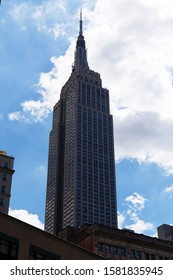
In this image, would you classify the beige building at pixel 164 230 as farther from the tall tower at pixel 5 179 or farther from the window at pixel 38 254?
the window at pixel 38 254

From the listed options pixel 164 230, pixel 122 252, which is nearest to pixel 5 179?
pixel 122 252

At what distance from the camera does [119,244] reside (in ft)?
Result: 274

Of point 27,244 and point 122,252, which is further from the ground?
point 122,252

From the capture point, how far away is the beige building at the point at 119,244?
268ft

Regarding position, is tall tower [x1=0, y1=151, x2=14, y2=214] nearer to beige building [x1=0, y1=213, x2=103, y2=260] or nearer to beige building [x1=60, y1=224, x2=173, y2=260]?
beige building [x1=60, y1=224, x2=173, y2=260]

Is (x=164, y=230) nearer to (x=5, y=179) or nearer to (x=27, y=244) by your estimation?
(x=5, y=179)

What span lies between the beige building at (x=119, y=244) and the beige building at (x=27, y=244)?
36477 millimetres

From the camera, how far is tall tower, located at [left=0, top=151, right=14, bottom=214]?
105 metres

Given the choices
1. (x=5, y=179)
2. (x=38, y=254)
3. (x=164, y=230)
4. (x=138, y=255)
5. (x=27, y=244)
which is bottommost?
(x=38, y=254)

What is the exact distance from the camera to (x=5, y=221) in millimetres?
40406

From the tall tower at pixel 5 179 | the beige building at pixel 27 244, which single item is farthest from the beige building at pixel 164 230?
the beige building at pixel 27 244

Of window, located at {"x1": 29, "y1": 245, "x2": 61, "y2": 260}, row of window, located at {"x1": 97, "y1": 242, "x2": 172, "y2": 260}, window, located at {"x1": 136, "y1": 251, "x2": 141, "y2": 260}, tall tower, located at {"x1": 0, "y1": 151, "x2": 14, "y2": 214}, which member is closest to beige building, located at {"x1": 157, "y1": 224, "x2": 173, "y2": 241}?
tall tower, located at {"x1": 0, "y1": 151, "x2": 14, "y2": 214}

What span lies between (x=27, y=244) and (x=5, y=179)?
67.7m
